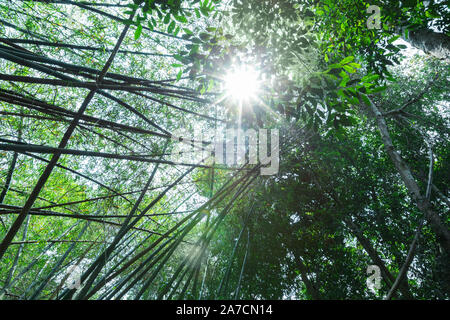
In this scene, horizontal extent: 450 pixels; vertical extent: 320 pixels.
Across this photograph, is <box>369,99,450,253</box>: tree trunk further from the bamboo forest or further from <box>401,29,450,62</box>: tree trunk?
<box>401,29,450,62</box>: tree trunk

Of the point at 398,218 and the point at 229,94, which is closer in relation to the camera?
the point at 229,94

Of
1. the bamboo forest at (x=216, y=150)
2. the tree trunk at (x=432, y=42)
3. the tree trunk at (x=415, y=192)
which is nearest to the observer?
the bamboo forest at (x=216, y=150)

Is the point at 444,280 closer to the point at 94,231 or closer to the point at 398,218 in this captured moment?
the point at 398,218

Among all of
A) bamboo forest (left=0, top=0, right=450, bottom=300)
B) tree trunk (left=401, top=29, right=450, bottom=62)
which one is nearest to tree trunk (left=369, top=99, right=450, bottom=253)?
bamboo forest (left=0, top=0, right=450, bottom=300)

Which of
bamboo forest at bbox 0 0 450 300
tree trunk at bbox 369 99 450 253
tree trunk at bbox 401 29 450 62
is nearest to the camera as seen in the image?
bamboo forest at bbox 0 0 450 300

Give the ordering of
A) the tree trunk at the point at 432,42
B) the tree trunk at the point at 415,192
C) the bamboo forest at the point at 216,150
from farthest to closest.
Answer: the tree trunk at the point at 415,192
the tree trunk at the point at 432,42
the bamboo forest at the point at 216,150

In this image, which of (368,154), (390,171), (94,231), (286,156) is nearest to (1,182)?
(94,231)

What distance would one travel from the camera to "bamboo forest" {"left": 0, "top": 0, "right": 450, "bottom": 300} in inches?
51.5

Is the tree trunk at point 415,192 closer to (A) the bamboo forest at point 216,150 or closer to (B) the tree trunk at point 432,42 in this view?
(A) the bamboo forest at point 216,150

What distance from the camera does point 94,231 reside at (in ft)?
11.0

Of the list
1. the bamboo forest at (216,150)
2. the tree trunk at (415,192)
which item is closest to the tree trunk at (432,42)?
the bamboo forest at (216,150)

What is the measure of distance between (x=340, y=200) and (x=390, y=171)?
1625 millimetres

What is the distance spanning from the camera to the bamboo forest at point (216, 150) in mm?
1309
